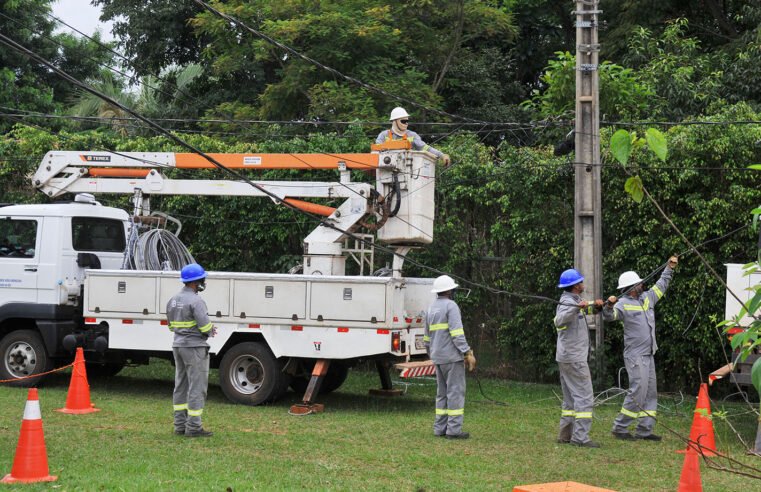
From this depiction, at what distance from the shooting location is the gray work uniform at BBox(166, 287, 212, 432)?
10.6 m

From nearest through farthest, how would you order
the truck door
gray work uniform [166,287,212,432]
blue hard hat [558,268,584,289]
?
gray work uniform [166,287,212,432] → blue hard hat [558,268,584,289] → the truck door

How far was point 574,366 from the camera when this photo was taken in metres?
10.7

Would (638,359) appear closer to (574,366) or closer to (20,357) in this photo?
(574,366)

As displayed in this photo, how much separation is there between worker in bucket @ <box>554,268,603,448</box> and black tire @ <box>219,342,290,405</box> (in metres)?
3.83

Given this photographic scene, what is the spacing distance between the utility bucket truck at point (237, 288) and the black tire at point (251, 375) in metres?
Result: 0.02

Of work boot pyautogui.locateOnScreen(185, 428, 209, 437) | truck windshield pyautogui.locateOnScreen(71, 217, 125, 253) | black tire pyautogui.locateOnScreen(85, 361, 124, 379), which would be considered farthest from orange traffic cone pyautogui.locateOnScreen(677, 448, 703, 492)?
black tire pyautogui.locateOnScreen(85, 361, 124, 379)

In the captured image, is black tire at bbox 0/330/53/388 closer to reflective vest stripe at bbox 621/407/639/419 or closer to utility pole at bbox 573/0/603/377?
utility pole at bbox 573/0/603/377

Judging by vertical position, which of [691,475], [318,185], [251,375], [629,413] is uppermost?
[318,185]

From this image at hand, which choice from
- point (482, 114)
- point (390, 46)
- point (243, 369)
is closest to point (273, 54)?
point (390, 46)

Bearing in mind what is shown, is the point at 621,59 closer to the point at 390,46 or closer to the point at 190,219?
the point at 390,46

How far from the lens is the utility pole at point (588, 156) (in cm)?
1384

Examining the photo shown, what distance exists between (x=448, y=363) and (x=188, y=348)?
9.25 feet

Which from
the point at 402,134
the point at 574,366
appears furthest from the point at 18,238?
the point at 574,366

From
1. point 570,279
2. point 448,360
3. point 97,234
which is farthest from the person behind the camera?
point 97,234
